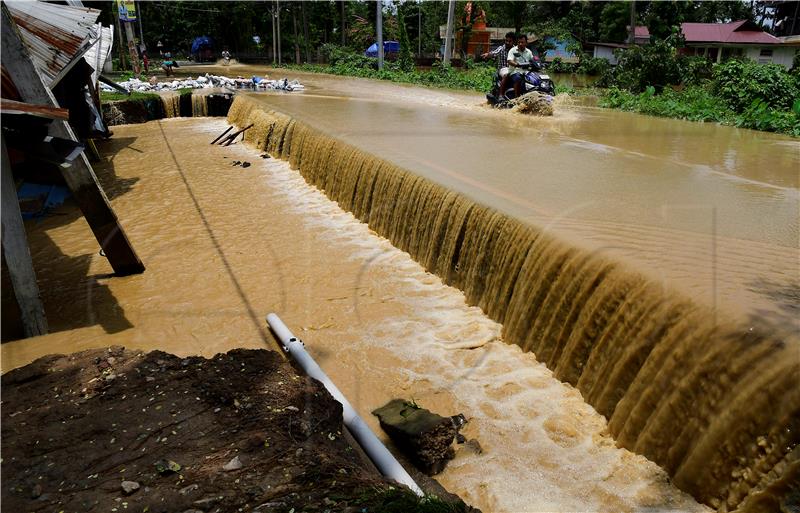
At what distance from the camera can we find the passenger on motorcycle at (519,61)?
14.9 meters

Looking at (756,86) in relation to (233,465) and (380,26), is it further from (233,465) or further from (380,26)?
(380,26)

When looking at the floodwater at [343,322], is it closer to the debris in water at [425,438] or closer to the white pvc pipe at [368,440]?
the debris in water at [425,438]

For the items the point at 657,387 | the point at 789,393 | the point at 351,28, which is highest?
the point at 351,28

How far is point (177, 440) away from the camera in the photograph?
3.29 metres

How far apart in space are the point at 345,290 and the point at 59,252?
445 centimetres

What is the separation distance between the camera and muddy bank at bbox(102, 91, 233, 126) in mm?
18938

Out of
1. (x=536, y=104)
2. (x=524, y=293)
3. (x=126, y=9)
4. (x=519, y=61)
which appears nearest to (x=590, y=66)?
(x=519, y=61)

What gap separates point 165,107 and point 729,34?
110 feet

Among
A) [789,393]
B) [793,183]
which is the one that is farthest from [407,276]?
[793,183]

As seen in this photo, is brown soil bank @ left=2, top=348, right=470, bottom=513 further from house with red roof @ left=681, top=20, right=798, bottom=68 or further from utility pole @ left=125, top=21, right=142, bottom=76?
house with red roof @ left=681, top=20, right=798, bottom=68

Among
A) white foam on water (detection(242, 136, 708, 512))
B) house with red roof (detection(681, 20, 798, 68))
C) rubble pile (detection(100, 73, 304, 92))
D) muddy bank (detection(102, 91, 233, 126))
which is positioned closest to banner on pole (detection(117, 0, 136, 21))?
A: rubble pile (detection(100, 73, 304, 92))

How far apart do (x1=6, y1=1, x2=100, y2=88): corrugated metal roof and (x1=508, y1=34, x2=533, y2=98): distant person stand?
980cm

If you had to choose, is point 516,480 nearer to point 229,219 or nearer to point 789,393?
point 789,393

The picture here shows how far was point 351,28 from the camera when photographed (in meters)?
44.2
